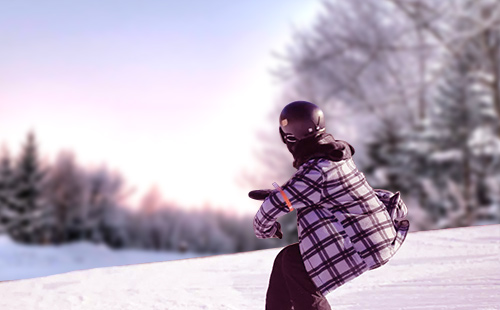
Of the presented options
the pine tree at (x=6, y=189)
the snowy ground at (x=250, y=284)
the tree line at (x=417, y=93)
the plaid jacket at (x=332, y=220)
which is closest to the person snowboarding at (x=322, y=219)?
the plaid jacket at (x=332, y=220)

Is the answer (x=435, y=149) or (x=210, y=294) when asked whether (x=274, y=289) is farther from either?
(x=435, y=149)

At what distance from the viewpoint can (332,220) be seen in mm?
1690

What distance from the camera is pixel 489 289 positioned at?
8.91ft

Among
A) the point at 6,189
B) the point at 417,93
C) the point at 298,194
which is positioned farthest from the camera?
the point at 6,189

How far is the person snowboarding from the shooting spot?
5.47ft

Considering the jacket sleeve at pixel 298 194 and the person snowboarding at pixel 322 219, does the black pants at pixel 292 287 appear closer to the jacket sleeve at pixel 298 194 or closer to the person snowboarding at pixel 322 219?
the person snowboarding at pixel 322 219

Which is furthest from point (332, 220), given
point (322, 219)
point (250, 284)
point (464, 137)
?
point (464, 137)

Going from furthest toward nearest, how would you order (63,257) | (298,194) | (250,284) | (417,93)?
(63,257) → (417,93) → (250,284) → (298,194)

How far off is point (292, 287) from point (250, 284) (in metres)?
1.50

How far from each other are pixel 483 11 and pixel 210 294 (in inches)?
435

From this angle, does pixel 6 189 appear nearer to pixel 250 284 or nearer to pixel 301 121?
pixel 250 284

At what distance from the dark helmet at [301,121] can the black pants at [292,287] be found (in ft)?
1.21

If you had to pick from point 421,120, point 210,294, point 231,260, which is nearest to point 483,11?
point 421,120

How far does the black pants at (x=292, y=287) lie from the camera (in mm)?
1686
